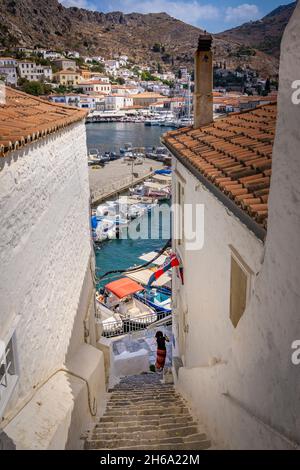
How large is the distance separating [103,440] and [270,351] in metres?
4.07

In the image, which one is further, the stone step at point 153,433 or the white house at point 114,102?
the white house at point 114,102

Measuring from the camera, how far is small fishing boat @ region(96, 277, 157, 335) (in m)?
18.3

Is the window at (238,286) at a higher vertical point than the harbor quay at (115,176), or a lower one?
higher

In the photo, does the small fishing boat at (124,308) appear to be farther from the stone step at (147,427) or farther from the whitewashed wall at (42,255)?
the stone step at (147,427)

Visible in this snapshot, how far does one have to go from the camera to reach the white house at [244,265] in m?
3.20

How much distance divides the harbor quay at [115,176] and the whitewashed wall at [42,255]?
1247 inches

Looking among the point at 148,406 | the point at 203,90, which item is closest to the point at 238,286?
the point at 148,406

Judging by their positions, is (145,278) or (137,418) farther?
(145,278)

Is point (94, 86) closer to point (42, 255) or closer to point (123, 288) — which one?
point (123, 288)

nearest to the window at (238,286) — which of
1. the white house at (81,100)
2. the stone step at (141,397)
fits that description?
the stone step at (141,397)

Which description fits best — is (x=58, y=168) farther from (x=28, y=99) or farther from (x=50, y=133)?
(x=28, y=99)

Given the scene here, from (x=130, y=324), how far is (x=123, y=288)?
8.18 ft

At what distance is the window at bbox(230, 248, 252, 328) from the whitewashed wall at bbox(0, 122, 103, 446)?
2.79m

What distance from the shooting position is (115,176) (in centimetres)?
4978
